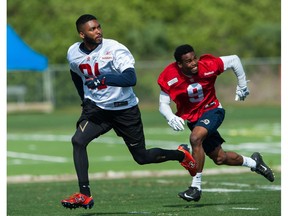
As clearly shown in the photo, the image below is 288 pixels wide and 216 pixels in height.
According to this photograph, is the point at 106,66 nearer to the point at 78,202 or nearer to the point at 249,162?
the point at 78,202

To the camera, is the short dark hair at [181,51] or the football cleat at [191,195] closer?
the football cleat at [191,195]

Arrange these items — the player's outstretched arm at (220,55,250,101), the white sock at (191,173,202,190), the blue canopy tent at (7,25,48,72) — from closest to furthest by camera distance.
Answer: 1. the white sock at (191,173,202,190)
2. the player's outstretched arm at (220,55,250,101)
3. the blue canopy tent at (7,25,48,72)

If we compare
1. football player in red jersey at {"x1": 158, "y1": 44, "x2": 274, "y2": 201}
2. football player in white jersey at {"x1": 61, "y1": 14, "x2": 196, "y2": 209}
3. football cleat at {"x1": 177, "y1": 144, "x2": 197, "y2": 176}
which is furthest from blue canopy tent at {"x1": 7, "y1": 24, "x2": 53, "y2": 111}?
football player in white jersey at {"x1": 61, "y1": 14, "x2": 196, "y2": 209}

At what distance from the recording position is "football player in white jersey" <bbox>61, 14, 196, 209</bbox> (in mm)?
11008

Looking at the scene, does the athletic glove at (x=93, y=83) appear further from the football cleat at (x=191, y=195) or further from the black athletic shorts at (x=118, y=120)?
the football cleat at (x=191, y=195)

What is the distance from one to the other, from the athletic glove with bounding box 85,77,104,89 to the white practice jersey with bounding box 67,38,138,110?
0.08 m

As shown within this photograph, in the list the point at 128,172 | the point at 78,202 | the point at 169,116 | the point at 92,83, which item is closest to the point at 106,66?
the point at 92,83

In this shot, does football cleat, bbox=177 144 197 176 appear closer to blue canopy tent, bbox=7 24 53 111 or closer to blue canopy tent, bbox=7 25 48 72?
blue canopy tent, bbox=7 24 53 111

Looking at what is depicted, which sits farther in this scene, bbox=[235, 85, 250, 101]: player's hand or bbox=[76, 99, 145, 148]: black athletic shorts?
bbox=[235, 85, 250, 101]: player's hand

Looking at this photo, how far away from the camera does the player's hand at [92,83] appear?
10.9 metres

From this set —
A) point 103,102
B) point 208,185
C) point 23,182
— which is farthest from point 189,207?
point 23,182

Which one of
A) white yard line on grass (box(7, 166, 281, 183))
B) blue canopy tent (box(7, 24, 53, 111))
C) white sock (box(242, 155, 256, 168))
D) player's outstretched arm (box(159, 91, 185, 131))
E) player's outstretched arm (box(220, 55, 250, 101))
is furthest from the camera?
blue canopy tent (box(7, 24, 53, 111))

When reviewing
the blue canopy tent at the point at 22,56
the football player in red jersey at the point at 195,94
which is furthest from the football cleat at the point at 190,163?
the blue canopy tent at the point at 22,56

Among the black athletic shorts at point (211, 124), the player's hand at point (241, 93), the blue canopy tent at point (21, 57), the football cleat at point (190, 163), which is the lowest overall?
the football cleat at point (190, 163)
